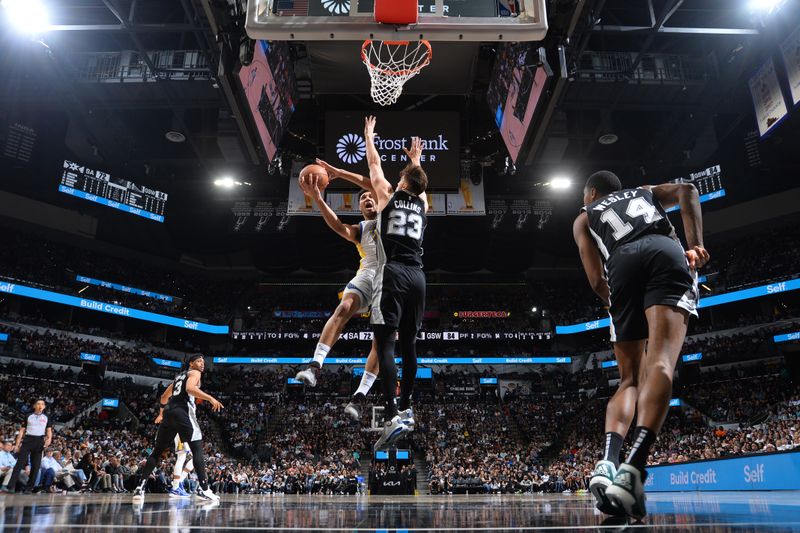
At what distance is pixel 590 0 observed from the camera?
32.5 ft

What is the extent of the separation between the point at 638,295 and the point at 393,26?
386cm

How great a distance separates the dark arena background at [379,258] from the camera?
18.4 ft

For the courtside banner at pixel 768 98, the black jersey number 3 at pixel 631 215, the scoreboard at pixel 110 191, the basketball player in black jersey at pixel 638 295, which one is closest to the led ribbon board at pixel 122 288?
the scoreboard at pixel 110 191

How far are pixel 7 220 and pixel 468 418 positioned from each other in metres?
25.5

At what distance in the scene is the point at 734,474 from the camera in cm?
986

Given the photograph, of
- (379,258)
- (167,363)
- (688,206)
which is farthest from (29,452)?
(167,363)

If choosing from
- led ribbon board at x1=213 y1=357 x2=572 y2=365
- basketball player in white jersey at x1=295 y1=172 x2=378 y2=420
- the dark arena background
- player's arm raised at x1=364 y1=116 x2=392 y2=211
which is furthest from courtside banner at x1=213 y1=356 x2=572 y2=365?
player's arm raised at x1=364 y1=116 x2=392 y2=211

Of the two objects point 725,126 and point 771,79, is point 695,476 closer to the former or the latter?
point 771,79

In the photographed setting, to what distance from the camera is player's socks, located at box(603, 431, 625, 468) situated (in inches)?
118

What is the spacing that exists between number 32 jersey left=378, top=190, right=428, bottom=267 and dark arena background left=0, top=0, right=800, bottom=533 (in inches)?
2.2

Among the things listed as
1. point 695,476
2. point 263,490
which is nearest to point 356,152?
point 695,476

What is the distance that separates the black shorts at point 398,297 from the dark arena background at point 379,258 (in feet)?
0.32

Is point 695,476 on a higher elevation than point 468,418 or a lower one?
lower

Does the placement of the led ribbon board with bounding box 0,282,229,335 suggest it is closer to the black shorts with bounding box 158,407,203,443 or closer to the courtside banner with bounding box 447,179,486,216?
the courtside banner with bounding box 447,179,486,216
